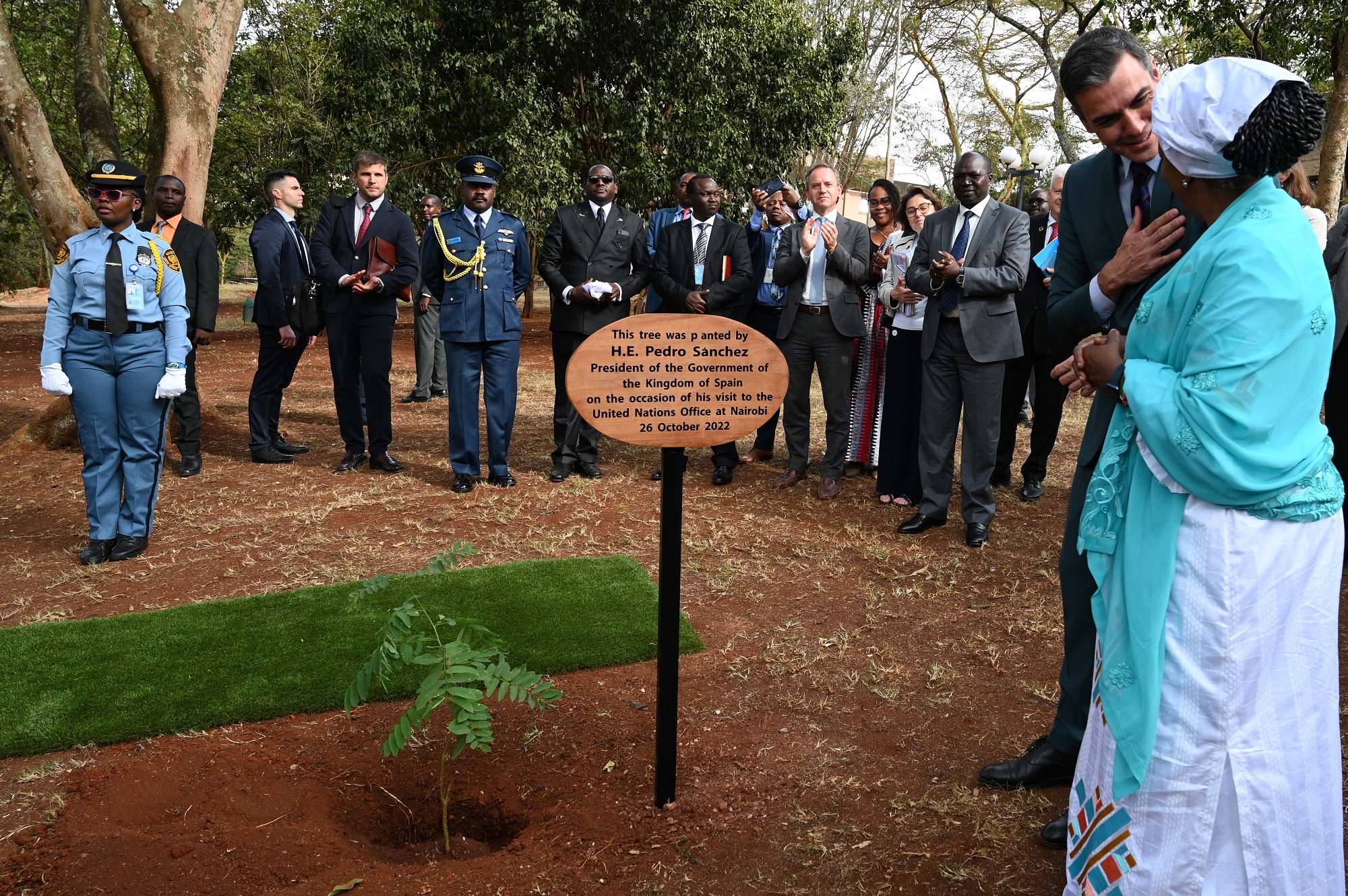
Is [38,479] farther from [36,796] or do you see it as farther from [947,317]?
[947,317]

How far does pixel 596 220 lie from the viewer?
7105mm

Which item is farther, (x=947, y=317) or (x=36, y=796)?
(x=947, y=317)

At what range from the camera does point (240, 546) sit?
18.4 ft

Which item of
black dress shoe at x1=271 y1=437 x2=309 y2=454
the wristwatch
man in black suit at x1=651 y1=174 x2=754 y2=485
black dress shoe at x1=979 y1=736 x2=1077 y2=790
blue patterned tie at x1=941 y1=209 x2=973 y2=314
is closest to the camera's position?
the wristwatch

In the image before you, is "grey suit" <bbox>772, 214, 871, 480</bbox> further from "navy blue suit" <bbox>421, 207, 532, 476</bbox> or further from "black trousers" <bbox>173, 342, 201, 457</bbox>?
"black trousers" <bbox>173, 342, 201, 457</bbox>

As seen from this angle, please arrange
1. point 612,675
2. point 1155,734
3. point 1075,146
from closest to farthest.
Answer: point 1155,734, point 612,675, point 1075,146

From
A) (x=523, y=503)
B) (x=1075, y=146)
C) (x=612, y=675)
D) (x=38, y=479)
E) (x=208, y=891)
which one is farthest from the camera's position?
(x=1075, y=146)

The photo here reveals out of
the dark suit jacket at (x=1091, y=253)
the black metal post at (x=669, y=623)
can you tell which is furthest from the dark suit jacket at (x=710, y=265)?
the black metal post at (x=669, y=623)

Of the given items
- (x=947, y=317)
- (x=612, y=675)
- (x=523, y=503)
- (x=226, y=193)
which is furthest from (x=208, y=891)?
(x=226, y=193)

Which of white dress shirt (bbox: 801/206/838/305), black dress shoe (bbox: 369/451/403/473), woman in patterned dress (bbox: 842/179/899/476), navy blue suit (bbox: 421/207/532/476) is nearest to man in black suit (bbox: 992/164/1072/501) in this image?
woman in patterned dress (bbox: 842/179/899/476)

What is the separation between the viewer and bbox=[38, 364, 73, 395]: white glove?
16.2ft

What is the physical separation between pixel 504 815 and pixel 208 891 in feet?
2.79

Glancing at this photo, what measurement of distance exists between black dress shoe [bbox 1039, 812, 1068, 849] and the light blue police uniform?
4541 millimetres

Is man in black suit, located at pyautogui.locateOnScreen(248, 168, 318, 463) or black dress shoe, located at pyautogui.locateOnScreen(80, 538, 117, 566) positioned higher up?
man in black suit, located at pyautogui.locateOnScreen(248, 168, 318, 463)
